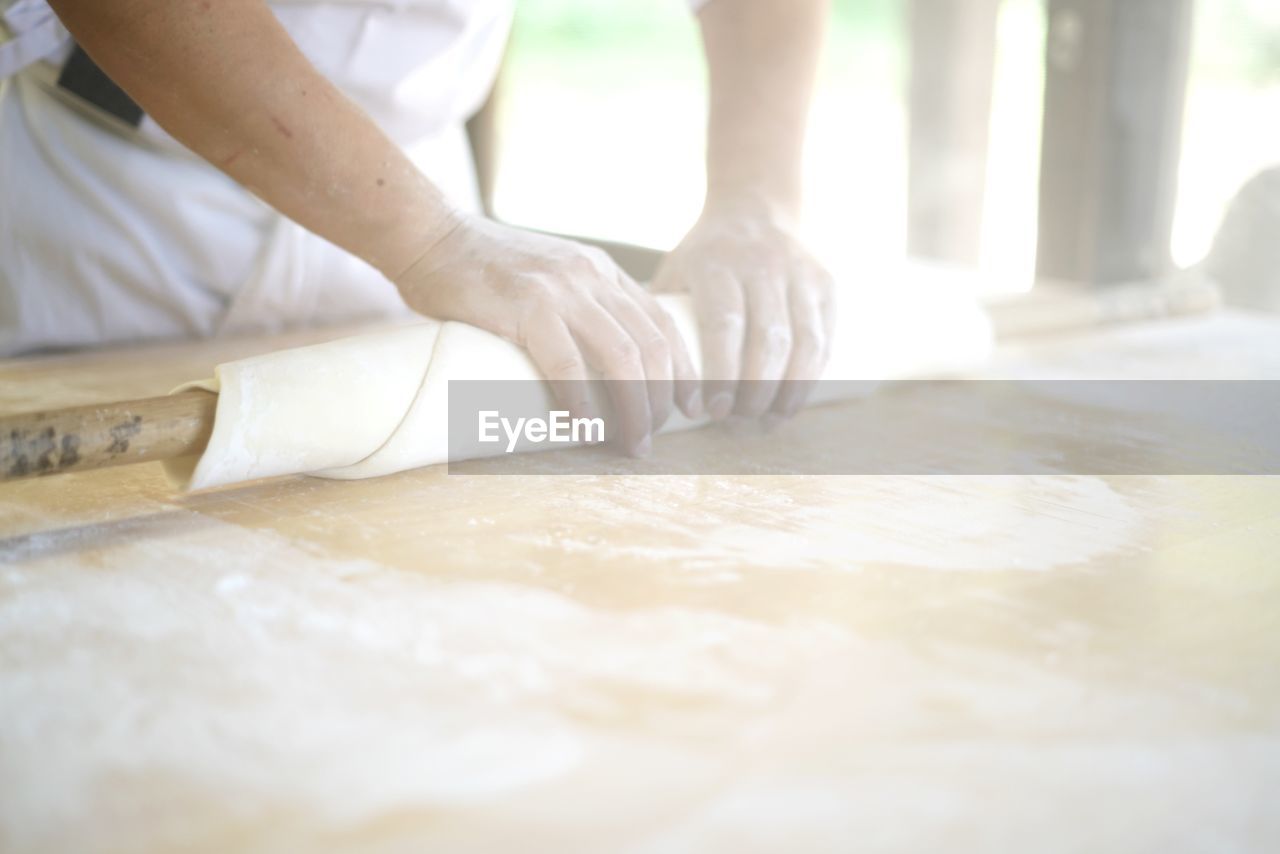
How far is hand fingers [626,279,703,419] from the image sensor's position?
1292mm

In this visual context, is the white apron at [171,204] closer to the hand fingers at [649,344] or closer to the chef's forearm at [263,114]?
the chef's forearm at [263,114]

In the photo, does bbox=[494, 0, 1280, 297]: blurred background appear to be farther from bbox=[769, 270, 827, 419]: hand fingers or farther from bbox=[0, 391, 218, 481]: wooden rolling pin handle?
bbox=[0, 391, 218, 481]: wooden rolling pin handle

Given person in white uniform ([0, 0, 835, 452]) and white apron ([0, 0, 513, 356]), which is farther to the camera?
white apron ([0, 0, 513, 356])

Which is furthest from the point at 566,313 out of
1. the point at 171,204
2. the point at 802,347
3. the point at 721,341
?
the point at 171,204

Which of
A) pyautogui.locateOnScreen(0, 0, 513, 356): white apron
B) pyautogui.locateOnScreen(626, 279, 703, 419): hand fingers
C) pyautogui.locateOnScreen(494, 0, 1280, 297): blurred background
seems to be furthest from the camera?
pyautogui.locateOnScreen(494, 0, 1280, 297): blurred background

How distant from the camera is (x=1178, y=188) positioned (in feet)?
8.15

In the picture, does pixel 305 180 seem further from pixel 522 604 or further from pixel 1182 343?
pixel 1182 343

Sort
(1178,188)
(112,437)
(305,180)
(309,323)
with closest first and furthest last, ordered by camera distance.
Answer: (112,437), (305,180), (309,323), (1178,188)

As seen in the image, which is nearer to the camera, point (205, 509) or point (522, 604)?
point (522, 604)

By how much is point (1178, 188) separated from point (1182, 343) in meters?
0.71

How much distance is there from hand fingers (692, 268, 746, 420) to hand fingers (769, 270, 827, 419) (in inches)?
2.6

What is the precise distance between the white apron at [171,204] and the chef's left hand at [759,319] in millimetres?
557

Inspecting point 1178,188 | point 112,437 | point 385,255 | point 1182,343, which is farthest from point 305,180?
point 1178,188

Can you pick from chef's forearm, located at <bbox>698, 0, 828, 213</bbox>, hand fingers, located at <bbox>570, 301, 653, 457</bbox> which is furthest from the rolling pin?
chef's forearm, located at <bbox>698, 0, 828, 213</bbox>
